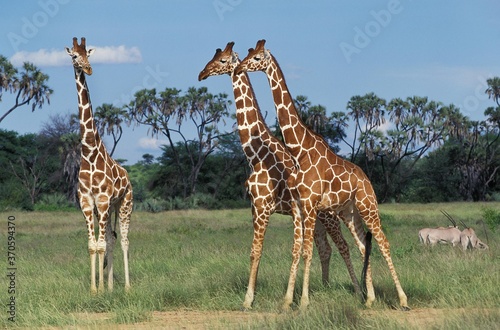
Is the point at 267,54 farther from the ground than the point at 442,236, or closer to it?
farther from the ground

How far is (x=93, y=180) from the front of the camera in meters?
12.2

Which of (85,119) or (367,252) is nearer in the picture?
(367,252)

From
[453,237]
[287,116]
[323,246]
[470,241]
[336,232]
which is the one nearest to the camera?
[287,116]

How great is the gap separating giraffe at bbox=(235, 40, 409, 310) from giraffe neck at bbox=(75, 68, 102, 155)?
122 inches

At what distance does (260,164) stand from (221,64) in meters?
1.59

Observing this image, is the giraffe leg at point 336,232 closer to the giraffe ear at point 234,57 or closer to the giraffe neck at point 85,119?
the giraffe ear at point 234,57

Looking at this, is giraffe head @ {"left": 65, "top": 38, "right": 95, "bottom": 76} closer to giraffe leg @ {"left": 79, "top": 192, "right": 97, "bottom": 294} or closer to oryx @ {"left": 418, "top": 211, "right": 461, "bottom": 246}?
giraffe leg @ {"left": 79, "top": 192, "right": 97, "bottom": 294}

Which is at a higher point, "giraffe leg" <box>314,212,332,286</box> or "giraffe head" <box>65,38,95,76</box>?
"giraffe head" <box>65,38,95,76</box>

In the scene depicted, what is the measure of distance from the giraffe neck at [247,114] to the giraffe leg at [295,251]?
130 centimetres

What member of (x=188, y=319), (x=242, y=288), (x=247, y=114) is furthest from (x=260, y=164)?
(x=188, y=319)

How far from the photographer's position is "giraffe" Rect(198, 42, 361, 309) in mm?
10789

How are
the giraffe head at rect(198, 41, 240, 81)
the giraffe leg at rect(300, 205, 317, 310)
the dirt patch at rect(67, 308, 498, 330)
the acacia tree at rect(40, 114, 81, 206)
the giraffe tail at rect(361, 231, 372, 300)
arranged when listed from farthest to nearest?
the acacia tree at rect(40, 114, 81, 206) → the giraffe head at rect(198, 41, 240, 81) → the giraffe tail at rect(361, 231, 372, 300) → the giraffe leg at rect(300, 205, 317, 310) → the dirt patch at rect(67, 308, 498, 330)

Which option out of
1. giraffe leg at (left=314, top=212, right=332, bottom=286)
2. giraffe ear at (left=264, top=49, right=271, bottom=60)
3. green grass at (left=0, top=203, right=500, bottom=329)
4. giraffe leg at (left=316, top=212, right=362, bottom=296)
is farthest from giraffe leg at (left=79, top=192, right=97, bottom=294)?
giraffe ear at (left=264, top=49, right=271, bottom=60)

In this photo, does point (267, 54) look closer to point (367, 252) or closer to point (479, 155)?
point (367, 252)
